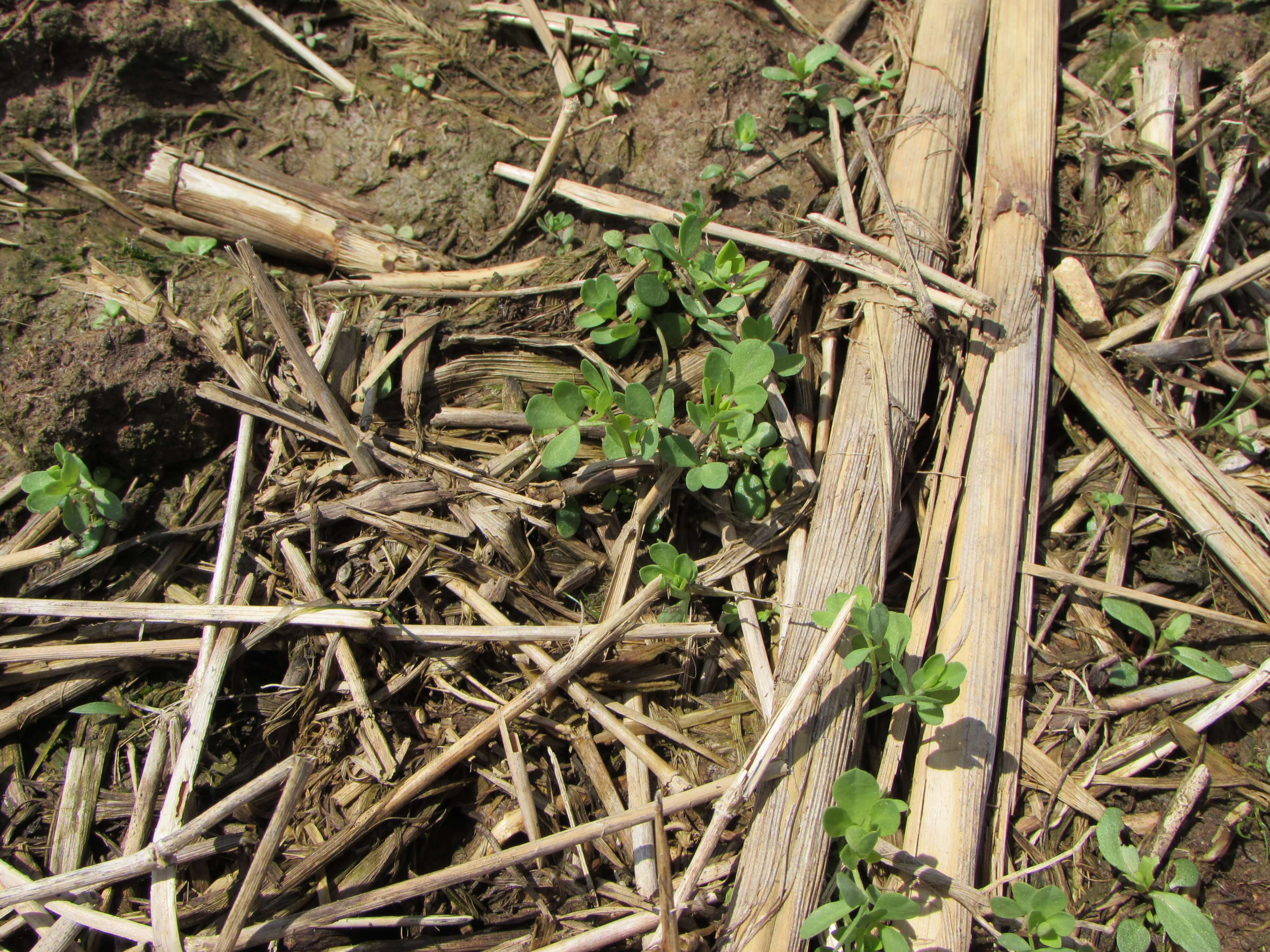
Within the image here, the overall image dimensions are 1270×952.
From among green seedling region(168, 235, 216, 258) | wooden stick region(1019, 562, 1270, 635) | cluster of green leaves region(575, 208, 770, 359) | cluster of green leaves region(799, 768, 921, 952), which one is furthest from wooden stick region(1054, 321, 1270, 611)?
green seedling region(168, 235, 216, 258)

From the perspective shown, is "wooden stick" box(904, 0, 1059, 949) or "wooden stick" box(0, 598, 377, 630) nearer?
"wooden stick" box(904, 0, 1059, 949)

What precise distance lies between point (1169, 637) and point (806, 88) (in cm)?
223

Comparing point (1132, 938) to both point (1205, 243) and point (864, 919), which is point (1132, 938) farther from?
point (1205, 243)

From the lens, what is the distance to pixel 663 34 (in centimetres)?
292

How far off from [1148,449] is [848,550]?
1.14 metres

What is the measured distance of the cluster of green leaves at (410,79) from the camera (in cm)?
283

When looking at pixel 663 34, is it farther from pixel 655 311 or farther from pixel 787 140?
pixel 655 311

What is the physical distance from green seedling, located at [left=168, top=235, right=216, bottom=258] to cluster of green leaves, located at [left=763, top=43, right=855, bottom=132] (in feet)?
6.84

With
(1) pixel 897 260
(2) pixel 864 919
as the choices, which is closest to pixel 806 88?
(1) pixel 897 260

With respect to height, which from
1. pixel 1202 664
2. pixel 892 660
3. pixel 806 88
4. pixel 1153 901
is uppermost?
pixel 806 88

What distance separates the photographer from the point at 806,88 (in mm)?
2811

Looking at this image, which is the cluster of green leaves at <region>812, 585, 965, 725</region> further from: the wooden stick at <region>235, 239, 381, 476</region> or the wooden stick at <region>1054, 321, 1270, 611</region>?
the wooden stick at <region>235, 239, 381, 476</region>

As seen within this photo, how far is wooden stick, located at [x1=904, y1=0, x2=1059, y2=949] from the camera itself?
1.93 metres

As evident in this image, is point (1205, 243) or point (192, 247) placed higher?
point (1205, 243)
